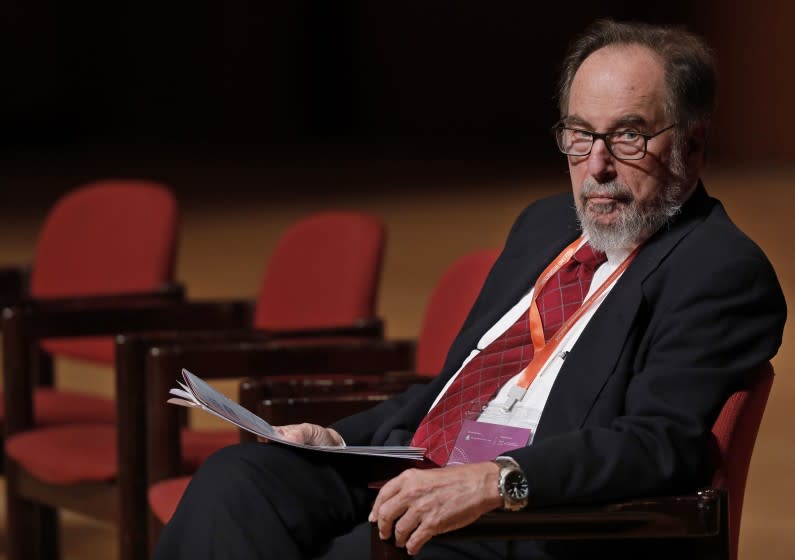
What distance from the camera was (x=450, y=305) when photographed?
3049 millimetres

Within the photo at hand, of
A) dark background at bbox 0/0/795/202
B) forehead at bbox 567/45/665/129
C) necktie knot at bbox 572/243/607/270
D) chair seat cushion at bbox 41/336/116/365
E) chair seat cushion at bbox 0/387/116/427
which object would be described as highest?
dark background at bbox 0/0/795/202

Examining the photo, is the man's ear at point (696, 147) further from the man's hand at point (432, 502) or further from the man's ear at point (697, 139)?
the man's hand at point (432, 502)

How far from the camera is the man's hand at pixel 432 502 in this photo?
6.15 feet

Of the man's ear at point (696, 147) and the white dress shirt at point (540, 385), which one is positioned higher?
the man's ear at point (696, 147)

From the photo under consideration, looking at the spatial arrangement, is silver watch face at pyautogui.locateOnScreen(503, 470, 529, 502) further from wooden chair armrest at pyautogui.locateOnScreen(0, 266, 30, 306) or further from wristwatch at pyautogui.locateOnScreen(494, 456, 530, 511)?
wooden chair armrest at pyautogui.locateOnScreen(0, 266, 30, 306)

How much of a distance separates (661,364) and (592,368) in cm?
12

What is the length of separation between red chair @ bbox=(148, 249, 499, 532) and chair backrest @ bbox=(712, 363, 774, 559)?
2.65ft

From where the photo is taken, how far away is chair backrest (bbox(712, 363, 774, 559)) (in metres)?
2.03

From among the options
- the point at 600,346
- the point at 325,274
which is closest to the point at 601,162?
the point at 600,346

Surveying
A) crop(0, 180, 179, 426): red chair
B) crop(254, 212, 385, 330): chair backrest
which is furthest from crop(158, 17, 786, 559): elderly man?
crop(0, 180, 179, 426): red chair

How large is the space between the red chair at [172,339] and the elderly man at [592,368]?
97 centimetres

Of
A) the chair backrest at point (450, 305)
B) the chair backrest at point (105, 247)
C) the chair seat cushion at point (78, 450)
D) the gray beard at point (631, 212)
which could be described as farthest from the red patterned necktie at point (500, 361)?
the chair backrest at point (105, 247)

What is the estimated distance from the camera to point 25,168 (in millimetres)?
14195

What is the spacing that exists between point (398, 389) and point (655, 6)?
13.2m
